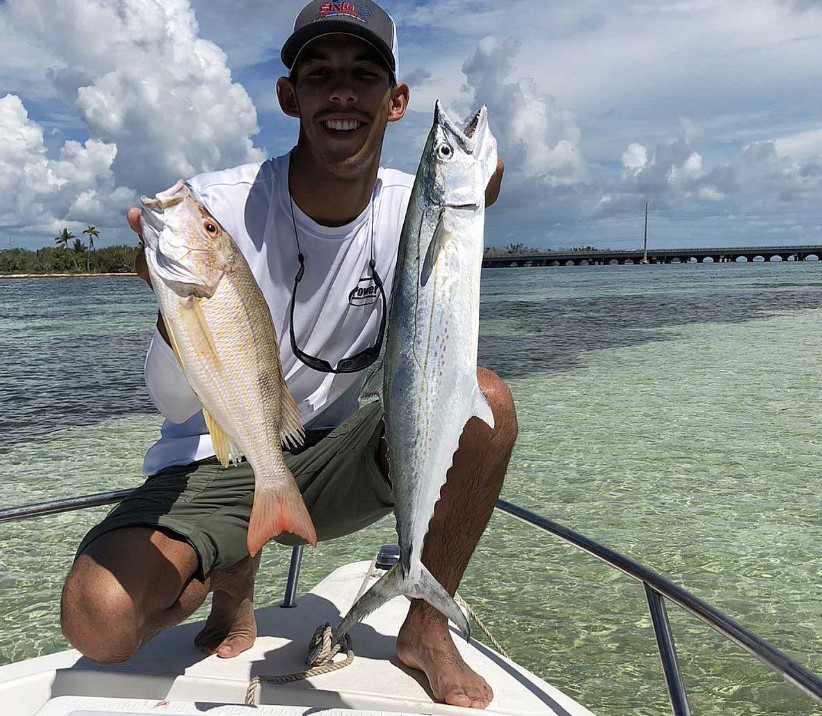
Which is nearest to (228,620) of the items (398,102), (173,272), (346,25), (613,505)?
(173,272)

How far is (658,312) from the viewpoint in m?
36.7

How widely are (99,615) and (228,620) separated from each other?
2.12 ft

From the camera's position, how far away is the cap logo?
2.76m

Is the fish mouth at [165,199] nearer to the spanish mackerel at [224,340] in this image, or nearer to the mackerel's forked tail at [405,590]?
the spanish mackerel at [224,340]

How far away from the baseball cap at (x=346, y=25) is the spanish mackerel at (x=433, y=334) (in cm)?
86

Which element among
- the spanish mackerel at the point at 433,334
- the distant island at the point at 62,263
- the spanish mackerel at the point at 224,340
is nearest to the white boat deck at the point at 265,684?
the spanish mackerel at the point at 433,334

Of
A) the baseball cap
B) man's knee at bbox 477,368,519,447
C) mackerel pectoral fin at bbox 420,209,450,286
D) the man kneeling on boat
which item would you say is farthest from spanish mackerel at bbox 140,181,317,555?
the baseball cap

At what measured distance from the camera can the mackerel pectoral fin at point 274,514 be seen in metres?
2.20

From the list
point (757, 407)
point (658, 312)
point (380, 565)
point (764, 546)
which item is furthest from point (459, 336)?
point (658, 312)

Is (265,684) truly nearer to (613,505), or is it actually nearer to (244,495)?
(244,495)

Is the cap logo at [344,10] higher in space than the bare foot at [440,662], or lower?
higher

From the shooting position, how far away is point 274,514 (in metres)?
2.23

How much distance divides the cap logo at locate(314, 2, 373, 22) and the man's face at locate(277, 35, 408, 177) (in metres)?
0.08

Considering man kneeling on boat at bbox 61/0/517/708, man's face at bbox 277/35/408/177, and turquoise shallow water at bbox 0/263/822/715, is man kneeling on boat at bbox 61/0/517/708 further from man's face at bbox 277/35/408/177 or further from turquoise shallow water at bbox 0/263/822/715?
turquoise shallow water at bbox 0/263/822/715
